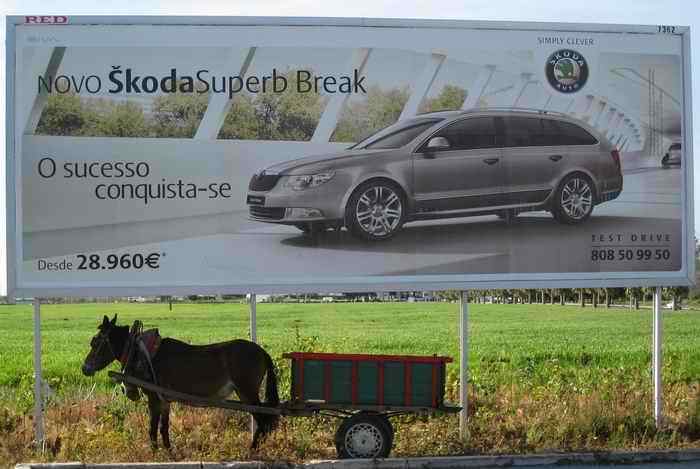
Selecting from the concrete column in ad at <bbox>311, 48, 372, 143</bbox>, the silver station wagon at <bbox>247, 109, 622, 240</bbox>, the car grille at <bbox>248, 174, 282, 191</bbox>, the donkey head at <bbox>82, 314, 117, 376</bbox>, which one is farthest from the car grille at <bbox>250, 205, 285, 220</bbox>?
the donkey head at <bbox>82, 314, 117, 376</bbox>

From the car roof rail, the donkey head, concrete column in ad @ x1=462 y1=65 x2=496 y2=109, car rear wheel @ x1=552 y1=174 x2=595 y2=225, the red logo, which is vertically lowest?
the donkey head

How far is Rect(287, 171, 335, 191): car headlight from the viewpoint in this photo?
1005cm

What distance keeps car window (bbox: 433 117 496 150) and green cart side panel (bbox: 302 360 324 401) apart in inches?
124

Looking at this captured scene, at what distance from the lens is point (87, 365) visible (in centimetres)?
909

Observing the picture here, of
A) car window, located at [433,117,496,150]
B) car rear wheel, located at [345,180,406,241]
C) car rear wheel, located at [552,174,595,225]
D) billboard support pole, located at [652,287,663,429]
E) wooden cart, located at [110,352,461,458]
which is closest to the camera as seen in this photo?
wooden cart, located at [110,352,461,458]

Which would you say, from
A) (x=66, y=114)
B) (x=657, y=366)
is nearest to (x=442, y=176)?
(x=657, y=366)

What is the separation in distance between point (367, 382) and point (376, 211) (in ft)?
7.16

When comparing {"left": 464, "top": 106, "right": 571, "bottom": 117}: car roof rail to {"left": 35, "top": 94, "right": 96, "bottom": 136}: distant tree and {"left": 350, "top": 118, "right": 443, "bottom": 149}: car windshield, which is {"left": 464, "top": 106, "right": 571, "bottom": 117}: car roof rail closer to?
{"left": 350, "top": 118, "right": 443, "bottom": 149}: car windshield

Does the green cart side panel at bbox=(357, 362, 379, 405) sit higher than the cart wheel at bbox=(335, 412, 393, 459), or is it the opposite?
the green cart side panel at bbox=(357, 362, 379, 405)

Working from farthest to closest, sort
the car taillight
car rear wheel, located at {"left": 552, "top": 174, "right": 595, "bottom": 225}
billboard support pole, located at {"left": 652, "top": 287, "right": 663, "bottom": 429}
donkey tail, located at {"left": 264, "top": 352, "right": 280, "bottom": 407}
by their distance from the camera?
the car taillight < car rear wheel, located at {"left": 552, "top": 174, "right": 595, "bottom": 225} < billboard support pole, located at {"left": 652, "top": 287, "right": 663, "bottom": 429} < donkey tail, located at {"left": 264, "top": 352, "right": 280, "bottom": 407}

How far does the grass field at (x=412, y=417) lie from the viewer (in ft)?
31.7

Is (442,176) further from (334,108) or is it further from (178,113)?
(178,113)

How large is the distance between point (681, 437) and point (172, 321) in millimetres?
12334

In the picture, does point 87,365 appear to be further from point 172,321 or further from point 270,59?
point 172,321
